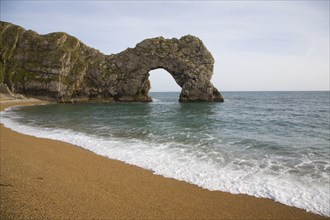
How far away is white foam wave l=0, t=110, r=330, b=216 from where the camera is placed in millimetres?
8875

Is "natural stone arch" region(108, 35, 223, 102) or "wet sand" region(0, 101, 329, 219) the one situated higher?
"natural stone arch" region(108, 35, 223, 102)

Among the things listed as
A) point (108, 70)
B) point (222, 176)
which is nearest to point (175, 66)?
point (108, 70)

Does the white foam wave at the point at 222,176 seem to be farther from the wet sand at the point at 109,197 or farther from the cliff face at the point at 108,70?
the cliff face at the point at 108,70

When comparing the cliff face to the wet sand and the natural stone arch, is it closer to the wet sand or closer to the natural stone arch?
the natural stone arch

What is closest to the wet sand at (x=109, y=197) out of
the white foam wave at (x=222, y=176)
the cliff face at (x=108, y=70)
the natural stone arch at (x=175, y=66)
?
the white foam wave at (x=222, y=176)

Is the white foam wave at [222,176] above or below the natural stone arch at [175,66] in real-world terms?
below

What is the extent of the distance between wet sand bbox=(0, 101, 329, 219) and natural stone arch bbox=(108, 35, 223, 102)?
237ft

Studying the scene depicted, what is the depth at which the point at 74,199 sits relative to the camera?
26.4 feet

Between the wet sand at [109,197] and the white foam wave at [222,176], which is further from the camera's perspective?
the white foam wave at [222,176]

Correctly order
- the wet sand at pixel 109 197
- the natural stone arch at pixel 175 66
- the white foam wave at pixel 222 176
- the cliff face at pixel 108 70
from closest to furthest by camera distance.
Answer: the wet sand at pixel 109 197 → the white foam wave at pixel 222 176 → the natural stone arch at pixel 175 66 → the cliff face at pixel 108 70

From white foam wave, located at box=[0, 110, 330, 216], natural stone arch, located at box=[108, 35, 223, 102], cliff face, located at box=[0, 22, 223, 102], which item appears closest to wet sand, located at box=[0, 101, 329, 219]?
white foam wave, located at box=[0, 110, 330, 216]

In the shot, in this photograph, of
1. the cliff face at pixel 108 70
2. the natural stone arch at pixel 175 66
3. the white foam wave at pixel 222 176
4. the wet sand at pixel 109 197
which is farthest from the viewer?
the cliff face at pixel 108 70

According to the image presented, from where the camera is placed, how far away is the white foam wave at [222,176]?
8875 mm

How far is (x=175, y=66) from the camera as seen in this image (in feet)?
274
